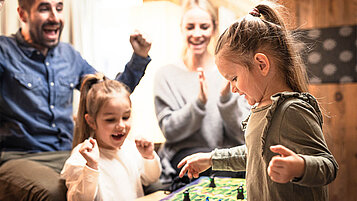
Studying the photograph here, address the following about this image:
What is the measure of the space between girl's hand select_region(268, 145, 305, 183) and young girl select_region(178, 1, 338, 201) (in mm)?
45

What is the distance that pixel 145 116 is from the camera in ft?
6.79

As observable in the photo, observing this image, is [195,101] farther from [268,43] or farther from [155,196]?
[268,43]

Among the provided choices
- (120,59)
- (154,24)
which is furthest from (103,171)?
(154,24)

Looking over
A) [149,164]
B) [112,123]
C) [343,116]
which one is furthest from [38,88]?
[343,116]

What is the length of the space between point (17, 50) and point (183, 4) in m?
0.94

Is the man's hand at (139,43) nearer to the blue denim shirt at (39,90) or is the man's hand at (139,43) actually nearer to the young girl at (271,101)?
the blue denim shirt at (39,90)

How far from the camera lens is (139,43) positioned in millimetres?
1630

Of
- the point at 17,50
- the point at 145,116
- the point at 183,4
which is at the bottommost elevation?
the point at 145,116

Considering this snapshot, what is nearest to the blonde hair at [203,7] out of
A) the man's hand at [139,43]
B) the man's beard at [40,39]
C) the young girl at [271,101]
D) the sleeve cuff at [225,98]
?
the sleeve cuff at [225,98]

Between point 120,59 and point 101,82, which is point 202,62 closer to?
point 120,59

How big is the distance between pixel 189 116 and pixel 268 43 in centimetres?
117

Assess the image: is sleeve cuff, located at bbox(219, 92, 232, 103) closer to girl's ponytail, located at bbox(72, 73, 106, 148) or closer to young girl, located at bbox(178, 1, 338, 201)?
girl's ponytail, located at bbox(72, 73, 106, 148)

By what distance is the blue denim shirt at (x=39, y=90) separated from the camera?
158 centimetres

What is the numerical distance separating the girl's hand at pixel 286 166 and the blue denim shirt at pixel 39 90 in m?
1.02
